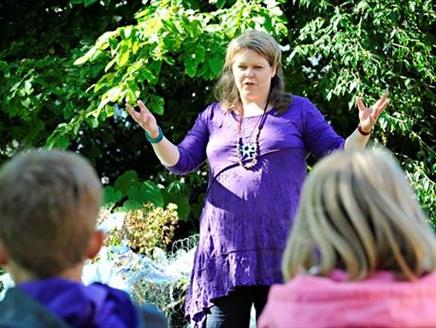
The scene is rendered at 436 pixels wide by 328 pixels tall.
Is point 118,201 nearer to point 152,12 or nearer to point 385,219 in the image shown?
point 152,12

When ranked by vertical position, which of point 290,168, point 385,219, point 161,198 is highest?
point 161,198

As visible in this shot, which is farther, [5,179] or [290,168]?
[290,168]

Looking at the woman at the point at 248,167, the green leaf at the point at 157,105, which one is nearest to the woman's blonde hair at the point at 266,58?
the woman at the point at 248,167

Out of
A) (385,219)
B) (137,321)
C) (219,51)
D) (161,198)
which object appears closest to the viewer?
(385,219)

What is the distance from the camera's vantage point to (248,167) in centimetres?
348

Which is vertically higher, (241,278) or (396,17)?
(396,17)

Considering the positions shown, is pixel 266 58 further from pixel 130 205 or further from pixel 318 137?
pixel 130 205

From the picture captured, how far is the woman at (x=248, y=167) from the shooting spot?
11.3 feet

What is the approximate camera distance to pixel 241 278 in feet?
11.2

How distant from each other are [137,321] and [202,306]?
1.58 m

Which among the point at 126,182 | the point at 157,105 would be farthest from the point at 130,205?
the point at 157,105

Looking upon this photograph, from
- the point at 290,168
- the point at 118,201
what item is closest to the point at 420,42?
the point at 118,201

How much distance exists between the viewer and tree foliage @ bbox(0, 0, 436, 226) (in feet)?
17.9

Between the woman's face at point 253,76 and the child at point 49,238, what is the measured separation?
1.73 metres
